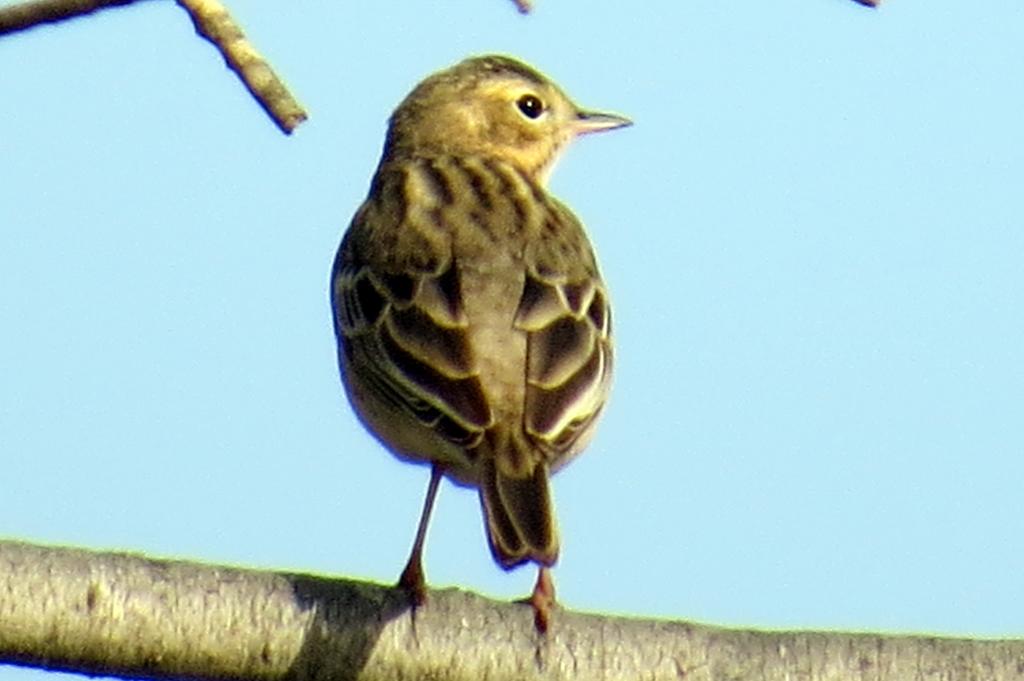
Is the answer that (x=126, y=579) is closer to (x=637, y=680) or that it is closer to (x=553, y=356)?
(x=637, y=680)

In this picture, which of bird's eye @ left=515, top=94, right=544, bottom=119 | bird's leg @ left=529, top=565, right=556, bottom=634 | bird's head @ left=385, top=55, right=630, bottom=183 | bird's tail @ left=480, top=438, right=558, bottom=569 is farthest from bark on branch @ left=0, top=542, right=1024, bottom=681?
bird's eye @ left=515, top=94, right=544, bottom=119

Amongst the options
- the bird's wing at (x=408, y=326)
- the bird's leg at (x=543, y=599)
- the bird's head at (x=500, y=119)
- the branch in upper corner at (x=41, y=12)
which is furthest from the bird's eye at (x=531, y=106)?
the branch in upper corner at (x=41, y=12)

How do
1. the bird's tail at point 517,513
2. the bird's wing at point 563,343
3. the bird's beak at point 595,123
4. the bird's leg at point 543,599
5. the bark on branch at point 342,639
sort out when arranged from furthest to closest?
the bird's beak at point 595,123 → the bird's wing at point 563,343 → the bird's tail at point 517,513 → the bird's leg at point 543,599 → the bark on branch at point 342,639

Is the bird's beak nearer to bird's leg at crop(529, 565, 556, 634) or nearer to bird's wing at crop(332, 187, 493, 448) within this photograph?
bird's wing at crop(332, 187, 493, 448)

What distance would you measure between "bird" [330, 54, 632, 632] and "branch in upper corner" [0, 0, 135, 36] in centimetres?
167

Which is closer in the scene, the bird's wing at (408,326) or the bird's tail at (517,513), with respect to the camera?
the bird's tail at (517,513)

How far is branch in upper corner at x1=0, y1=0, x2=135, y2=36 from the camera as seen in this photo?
4781 millimetres

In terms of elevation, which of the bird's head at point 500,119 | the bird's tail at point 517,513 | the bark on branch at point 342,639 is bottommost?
the bark on branch at point 342,639

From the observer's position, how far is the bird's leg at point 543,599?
5391mm

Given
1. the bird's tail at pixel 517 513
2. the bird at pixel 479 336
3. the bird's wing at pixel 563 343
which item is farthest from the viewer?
the bird's wing at pixel 563 343

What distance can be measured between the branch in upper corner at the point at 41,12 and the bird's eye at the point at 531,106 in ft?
17.9

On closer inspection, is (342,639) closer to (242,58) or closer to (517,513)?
(517,513)

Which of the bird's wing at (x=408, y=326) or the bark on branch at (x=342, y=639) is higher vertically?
the bird's wing at (x=408, y=326)

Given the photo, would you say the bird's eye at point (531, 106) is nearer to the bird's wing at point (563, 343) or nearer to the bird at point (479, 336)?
the bird at point (479, 336)
